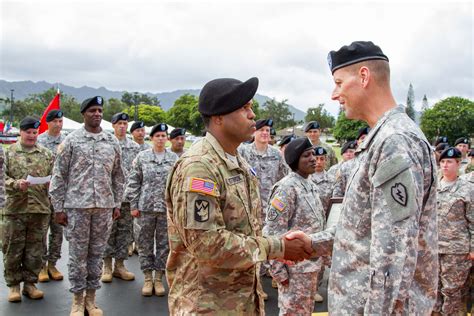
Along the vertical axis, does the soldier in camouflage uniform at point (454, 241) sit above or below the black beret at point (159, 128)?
below

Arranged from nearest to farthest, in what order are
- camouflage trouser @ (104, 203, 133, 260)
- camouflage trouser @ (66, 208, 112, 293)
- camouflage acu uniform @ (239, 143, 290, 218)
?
camouflage trouser @ (66, 208, 112, 293), camouflage trouser @ (104, 203, 133, 260), camouflage acu uniform @ (239, 143, 290, 218)

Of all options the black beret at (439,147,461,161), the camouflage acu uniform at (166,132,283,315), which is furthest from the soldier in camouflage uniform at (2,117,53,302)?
the black beret at (439,147,461,161)

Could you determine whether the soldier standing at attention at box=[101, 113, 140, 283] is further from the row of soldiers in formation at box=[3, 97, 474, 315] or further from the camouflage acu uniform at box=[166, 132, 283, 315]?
the camouflage acu uniform at box=[166, 132, 283, 315]

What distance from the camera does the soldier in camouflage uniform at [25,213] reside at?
552 centimetres

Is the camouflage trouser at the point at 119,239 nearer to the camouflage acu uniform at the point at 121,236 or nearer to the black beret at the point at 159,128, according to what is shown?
the camouflage acu uniform at the point at 121,236

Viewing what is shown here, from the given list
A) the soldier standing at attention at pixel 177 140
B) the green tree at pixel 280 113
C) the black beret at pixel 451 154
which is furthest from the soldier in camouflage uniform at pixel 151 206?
the green tree at pixel 280 113

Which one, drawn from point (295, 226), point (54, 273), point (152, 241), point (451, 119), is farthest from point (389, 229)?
point (451, 119)

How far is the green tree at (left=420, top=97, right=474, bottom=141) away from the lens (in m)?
71.5

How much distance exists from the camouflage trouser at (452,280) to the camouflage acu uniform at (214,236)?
11.3 ft

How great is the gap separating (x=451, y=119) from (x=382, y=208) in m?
78.2

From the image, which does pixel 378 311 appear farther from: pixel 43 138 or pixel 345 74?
pixel 43 138

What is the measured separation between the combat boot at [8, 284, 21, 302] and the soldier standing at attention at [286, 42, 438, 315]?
15.0ft

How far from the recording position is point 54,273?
6320mm

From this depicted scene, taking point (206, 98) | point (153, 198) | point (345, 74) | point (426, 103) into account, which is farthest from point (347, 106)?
point (426, 103)
